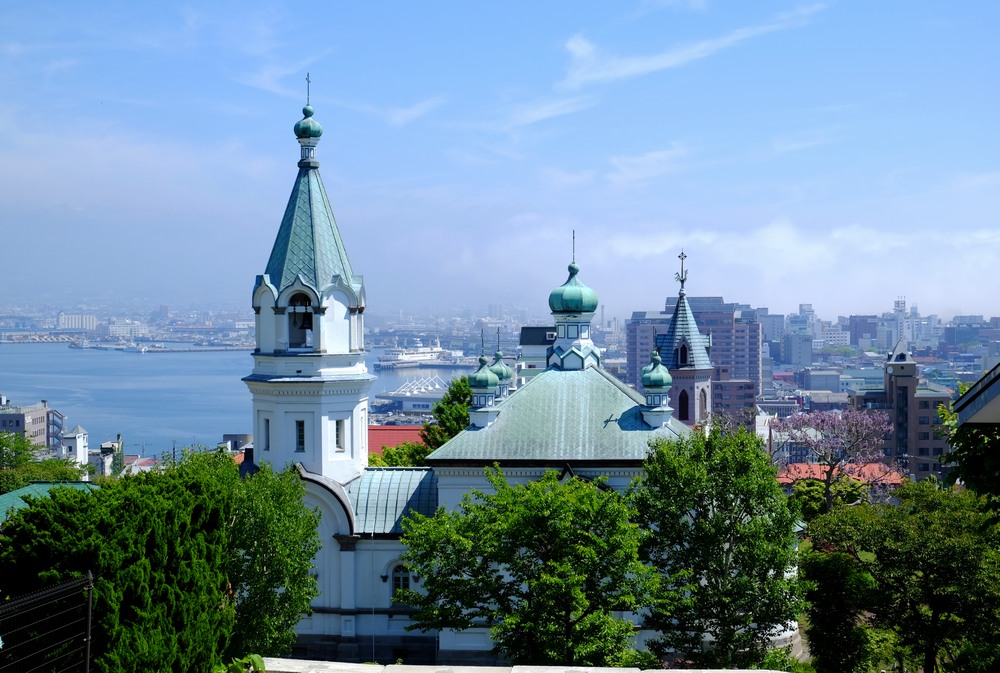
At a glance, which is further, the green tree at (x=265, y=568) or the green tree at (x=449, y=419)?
the green tree at (x=449, y=419)

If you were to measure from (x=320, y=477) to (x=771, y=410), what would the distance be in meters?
146

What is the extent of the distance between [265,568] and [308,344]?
22.8 ft

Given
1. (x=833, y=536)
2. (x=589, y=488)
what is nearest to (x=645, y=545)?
(x=589, y=488)

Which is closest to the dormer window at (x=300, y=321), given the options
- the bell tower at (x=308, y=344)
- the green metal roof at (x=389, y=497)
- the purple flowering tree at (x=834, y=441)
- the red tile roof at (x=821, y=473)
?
the bell tower at (x=308, y=344)

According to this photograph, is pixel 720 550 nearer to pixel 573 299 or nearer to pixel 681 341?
pixel 573 299

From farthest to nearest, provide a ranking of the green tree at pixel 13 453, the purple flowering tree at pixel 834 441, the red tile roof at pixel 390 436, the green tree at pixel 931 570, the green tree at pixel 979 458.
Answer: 1. the red tile roof at pixel 390 436
2. the green tree at pixel 13 453
3. the purple flowering tree at pixel 834 441
4. the green tree at pixel 931 570
5. the green tree at pixel 979 458

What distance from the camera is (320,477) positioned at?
2398 centimetres

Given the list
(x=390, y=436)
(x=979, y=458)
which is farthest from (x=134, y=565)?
(x=390, y=436)

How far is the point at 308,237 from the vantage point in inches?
961

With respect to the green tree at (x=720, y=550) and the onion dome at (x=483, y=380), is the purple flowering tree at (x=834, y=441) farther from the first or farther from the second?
the green tree at (x=720, y=550)

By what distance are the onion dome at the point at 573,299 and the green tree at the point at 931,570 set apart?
12.9 m

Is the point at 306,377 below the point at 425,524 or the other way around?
the other way around

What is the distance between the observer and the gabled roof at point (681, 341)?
1575 inches

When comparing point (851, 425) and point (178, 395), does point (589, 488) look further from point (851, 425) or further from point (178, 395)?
point (178, 395)
